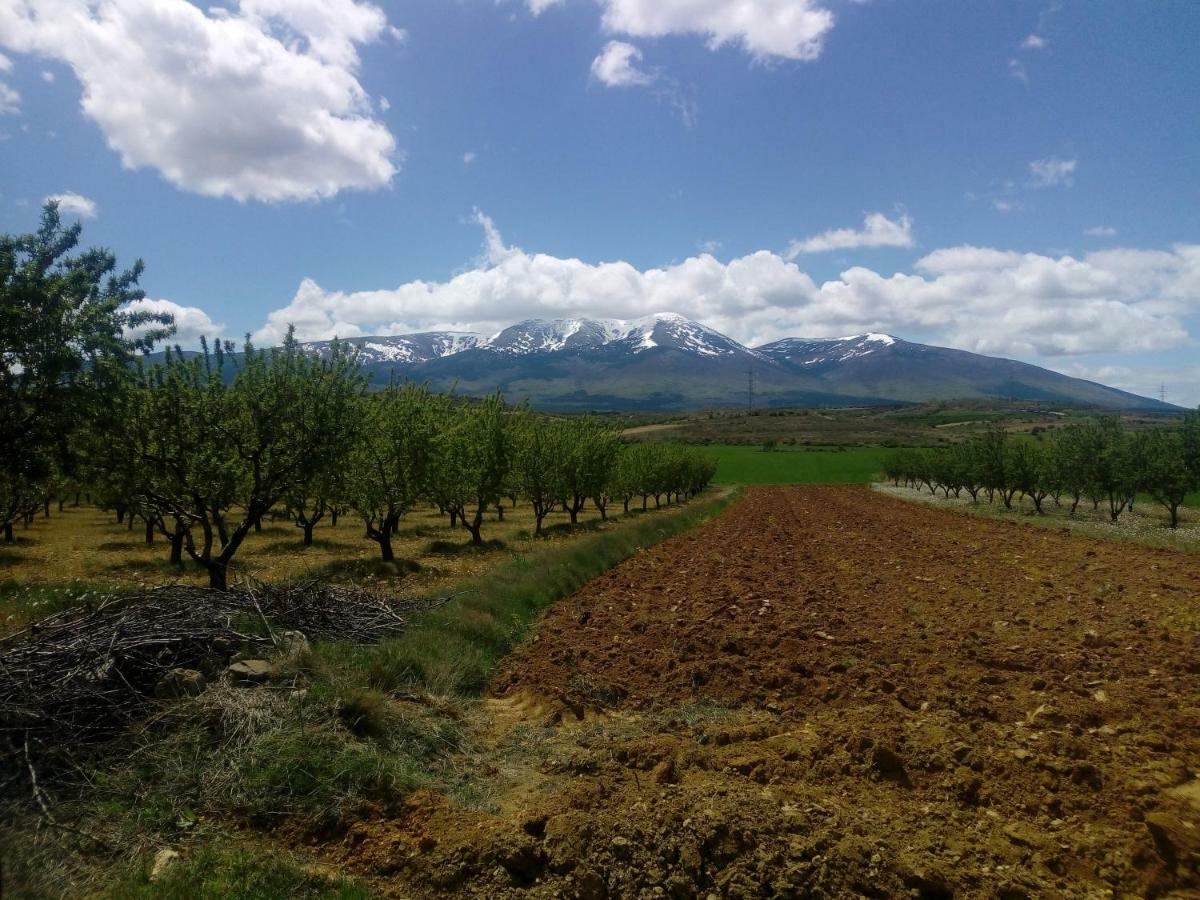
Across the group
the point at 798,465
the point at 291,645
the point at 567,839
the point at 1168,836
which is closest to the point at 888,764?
the point at 1168,836

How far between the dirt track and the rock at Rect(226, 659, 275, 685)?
2.74 m

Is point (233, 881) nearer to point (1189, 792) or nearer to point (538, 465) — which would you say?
point (1189, 792)

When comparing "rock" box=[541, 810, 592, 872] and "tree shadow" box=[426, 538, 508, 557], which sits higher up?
"rock" box=[541, 810, 592, 872]

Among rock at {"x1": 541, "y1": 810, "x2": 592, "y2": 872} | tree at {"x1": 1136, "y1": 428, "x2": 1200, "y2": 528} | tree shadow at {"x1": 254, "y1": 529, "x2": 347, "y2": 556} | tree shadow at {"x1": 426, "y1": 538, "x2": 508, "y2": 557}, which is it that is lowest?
tree shadow at {"x1": 254, "y1": 529, "x2": 347, "y2": 556}

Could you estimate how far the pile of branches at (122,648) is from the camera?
6434mm

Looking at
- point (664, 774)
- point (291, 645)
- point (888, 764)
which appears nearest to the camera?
point (664, 774)

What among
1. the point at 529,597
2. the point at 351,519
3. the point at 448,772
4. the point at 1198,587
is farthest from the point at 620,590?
the point at 351,519

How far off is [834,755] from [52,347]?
41.7 feet

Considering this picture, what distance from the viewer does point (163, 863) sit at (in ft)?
16.4

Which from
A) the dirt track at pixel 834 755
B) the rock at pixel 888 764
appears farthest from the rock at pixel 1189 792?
the rock at pixel 888 764

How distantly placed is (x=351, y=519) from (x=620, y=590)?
34.4 m

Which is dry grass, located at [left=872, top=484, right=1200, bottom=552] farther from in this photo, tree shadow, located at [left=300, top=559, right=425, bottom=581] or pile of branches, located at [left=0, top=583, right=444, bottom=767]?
pile of branches, located at [left=0, top=583, right=444, bottom=767]

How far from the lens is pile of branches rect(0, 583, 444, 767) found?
6434mm

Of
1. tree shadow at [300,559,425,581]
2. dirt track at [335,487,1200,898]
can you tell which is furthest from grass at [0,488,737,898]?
tree shadow at [300,559,425,581]
